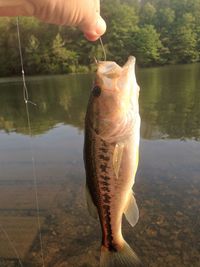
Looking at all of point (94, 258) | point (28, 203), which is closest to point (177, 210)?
point (94, 258)

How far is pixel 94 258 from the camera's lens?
7.43 metres

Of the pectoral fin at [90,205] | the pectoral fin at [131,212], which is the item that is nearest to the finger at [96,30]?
the pectoral fin at [90,205]

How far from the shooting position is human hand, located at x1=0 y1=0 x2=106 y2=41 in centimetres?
208

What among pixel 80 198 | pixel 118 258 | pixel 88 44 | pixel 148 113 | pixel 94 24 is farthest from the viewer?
pixel 88 44

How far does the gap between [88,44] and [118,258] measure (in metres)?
63.3

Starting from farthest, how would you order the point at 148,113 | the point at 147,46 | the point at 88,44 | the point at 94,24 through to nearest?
the point at 147,46 → the point at 88,44 → the point at 148,113 → the point at 94,24

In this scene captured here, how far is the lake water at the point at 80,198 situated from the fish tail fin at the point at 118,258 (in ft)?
14.0

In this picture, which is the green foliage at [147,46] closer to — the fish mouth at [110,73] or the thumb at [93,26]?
the fish mouth at [110,73]

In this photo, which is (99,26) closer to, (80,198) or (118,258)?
(118,258)

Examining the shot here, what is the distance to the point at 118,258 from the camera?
3180mm

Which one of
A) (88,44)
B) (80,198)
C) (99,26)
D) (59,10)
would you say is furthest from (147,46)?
(59,10)

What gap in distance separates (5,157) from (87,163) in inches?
458

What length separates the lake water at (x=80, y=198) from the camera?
7.63 m

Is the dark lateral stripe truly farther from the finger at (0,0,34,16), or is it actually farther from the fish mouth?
the finger at (0,0,34,16)
